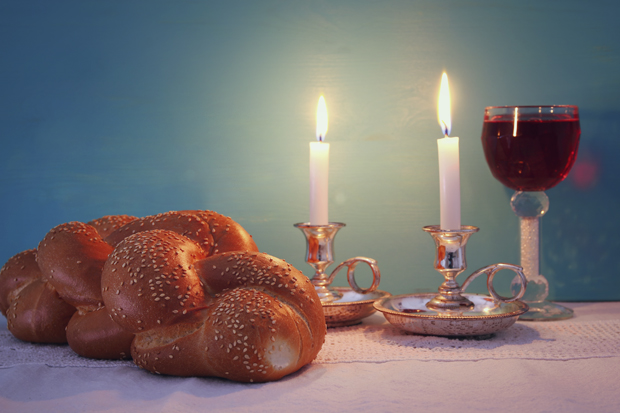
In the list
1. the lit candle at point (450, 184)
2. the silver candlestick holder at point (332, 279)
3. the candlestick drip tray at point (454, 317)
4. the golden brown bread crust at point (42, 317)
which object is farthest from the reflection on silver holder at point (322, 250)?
the golden brown bread crust at point (42, 317)

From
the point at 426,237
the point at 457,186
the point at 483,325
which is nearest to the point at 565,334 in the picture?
the point at 483,325

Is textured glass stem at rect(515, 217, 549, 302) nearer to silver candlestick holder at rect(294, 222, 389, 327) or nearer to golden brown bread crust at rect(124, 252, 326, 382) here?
silver candlestick holder at rect(294, 222, 389, 327)

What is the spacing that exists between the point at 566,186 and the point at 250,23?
2.79 ft

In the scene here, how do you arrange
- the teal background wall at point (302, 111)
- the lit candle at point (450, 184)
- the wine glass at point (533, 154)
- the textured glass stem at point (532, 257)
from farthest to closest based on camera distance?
the teal background wall at point (302, 111) < the textured glass stem at point (532, 257) < the wine glass at point (533, 154) < the lit candle at point (450, 184)

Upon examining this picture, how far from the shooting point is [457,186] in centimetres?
105

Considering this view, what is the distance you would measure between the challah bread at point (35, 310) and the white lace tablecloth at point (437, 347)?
20mm

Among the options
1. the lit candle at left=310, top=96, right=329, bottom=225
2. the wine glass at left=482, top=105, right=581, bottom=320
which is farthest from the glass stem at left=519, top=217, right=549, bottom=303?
the lit candle at left=310, top=96, right=329, bottom=225

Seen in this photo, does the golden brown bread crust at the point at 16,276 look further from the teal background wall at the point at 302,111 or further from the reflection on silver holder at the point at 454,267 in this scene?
the reflection on silver holder at the point at 454,267

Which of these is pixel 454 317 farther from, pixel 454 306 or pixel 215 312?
pixel 215 312

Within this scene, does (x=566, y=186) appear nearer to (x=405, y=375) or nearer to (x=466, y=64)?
(x=466, y=64)

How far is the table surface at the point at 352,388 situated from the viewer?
0.72m

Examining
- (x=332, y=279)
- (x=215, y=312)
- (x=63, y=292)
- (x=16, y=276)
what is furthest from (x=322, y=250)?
(x=16, y=276)

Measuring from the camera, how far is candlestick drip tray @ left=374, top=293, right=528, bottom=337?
38.8 inches

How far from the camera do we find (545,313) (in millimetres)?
1206
